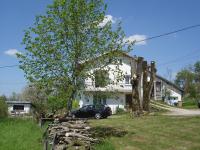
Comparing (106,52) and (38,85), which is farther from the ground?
(106,52)

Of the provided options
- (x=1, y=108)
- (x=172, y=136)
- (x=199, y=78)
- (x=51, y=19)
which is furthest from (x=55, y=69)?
(x=199, y=78)

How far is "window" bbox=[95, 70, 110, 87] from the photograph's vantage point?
22.3 metres

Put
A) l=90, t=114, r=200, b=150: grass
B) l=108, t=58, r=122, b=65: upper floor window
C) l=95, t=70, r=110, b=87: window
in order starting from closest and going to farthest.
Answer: l=90, t=114, r=200, b=150: grass, l=108, t=58, r=122, b=65: upper floor window, l=95, t=70, r=110, b=87: window

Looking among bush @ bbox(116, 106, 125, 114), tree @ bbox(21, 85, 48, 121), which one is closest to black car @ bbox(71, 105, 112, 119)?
tree @ bbox(21, 85, 48, 121)

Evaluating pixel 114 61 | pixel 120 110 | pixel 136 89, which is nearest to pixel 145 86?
pixel 136 89

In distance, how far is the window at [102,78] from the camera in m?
22.3

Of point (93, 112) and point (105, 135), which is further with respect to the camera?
point (93, 112)

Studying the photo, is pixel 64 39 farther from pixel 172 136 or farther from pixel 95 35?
pixel 172 136

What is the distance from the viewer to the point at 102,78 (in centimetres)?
2245

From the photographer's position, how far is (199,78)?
366 ft

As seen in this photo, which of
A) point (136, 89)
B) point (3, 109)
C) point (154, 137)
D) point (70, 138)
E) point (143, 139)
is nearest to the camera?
point (70, 138)

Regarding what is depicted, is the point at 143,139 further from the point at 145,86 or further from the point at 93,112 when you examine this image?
the point at 93,112

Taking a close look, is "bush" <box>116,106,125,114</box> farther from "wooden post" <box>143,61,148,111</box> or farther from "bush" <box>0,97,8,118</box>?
"bush" <box>0,97,8,118</box>

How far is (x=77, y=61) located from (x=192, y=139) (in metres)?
7.45
